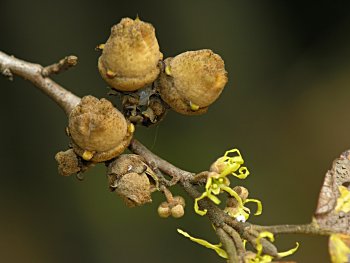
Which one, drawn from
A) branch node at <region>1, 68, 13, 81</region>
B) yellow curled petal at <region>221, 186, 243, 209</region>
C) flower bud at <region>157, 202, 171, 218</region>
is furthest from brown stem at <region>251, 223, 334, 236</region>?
branch node at <region>1, 68, 13, 81</region>

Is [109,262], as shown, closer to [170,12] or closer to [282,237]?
[282,237]

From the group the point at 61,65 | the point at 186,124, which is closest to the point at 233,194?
the point at 61,65

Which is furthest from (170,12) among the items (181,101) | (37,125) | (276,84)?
(181,101)

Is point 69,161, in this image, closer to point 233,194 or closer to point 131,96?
point 131,96

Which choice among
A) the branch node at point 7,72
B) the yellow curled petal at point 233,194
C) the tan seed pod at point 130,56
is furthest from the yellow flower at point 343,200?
the branch node at point 7,72

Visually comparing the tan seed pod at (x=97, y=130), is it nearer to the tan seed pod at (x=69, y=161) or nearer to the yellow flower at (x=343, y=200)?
the tan seed pod at (x=69, y=161)
